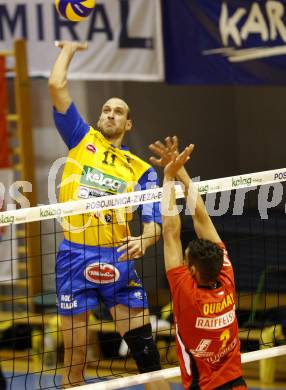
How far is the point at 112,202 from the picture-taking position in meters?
7.64

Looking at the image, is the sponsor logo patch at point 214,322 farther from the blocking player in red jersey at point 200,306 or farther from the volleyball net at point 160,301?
the volleyball net at point 160,301

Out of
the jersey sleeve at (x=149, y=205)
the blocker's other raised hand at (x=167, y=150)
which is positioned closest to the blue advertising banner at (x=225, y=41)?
the jersey sleeve at (x=149, y=205)

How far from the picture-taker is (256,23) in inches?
452

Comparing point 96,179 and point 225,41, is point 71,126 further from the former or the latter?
point 225,41

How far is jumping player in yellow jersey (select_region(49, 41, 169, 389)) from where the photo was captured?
785 cm

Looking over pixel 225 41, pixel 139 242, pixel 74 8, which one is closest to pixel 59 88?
pixel 74 8

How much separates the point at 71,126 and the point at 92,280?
1.10m

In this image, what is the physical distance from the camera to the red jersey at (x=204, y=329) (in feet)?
21.0

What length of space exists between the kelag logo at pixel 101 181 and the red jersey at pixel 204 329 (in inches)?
64.9

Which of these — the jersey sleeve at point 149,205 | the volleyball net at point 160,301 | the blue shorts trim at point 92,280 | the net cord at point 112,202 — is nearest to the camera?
the net cord at point 112,202

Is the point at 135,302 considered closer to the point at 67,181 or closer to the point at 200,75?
the point at 67,181

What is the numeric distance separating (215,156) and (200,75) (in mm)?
2473

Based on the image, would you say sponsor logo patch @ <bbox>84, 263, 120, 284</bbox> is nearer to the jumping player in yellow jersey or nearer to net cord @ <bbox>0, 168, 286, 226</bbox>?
the jumping player in yellow jersey

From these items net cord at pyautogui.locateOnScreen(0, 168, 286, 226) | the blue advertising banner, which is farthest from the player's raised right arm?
the blue advertising banner
